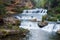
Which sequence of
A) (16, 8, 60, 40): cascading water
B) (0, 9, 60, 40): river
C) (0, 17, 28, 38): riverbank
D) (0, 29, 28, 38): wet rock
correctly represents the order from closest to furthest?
(0, 9, 60, 40): river
(16, 8, 60, 40): cascading water
(0, 29, 28, 38): wet rock
(0, 17, 28, 38): riverbank

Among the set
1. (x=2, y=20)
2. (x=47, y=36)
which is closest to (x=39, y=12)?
(x=2, y=20)

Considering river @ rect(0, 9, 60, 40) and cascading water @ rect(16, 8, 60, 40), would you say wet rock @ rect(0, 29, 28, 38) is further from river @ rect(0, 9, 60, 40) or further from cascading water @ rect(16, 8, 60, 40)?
cascading water @ rect(16, 8, 60, 40)

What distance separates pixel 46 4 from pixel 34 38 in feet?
91.1

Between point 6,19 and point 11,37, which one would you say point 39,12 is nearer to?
point 6,19

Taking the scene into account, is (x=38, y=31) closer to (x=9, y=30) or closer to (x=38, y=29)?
(x=38, y=29)

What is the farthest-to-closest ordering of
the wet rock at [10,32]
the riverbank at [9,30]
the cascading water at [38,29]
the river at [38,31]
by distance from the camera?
the riverbank at [9,30] < the wet rock at [10,32] < the cascading water at [38,29] < the river at [38,31]

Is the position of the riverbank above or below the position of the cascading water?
above

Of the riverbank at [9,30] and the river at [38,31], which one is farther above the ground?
the riverbank at [9,30]

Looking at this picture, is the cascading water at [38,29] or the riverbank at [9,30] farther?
the riverbank at [9,30]

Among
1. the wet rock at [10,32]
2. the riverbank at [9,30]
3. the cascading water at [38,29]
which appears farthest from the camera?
the riverbank at [9,30]

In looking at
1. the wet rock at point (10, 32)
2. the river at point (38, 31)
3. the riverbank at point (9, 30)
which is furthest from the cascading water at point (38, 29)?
the riverbank at point (9, 30)

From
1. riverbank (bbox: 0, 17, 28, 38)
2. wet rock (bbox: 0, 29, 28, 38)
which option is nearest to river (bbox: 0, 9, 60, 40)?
wet rock (bbox: 0, 29, 28, 38)

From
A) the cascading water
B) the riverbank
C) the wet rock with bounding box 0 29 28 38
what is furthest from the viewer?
the riverbank

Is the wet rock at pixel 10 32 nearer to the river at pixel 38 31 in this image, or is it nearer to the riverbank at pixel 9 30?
the riverbank at pixel 9 30
